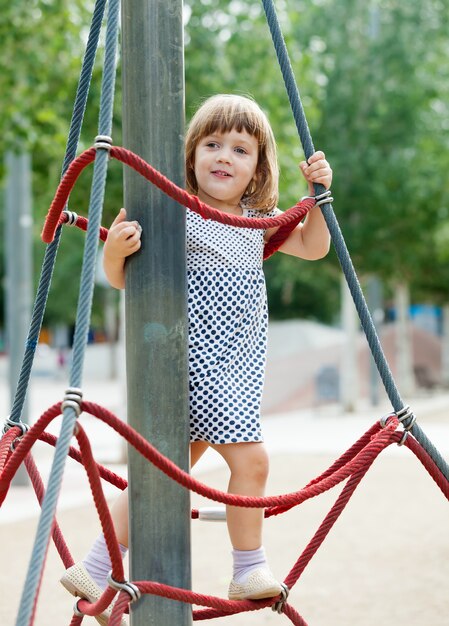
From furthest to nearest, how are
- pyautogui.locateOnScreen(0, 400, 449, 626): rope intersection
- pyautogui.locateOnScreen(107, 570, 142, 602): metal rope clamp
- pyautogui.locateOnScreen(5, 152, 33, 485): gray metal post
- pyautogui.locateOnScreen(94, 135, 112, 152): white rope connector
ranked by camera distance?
pyautogui.locateOnScreen(5, 152, 33, 485): gray metal post, pyautogui.locateOnScreen(107, 570, 142, 602): metal rope clamp, pyautogui.locateOnScreen(94, 135, 112, 152): white rope connector, pyautogui.locateOnScreen(0, 400, 449, 626): rope intersection

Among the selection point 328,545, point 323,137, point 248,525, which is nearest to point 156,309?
point 248,525

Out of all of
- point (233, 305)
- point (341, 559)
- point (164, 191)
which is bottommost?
point (341, 559)

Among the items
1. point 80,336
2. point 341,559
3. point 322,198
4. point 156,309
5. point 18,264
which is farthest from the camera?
point 18,264

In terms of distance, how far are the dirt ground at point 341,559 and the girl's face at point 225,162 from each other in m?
2.88

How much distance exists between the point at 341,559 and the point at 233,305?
414 cm

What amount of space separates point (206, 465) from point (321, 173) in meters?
8.37

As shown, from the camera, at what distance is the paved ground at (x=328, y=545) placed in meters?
5.25

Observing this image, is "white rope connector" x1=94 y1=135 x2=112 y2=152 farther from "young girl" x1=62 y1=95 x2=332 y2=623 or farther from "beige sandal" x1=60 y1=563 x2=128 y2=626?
"beige sandal" x1=60 y1=563 x2=128 y2=626

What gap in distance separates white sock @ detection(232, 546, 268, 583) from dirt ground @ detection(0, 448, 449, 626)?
250 centimetres

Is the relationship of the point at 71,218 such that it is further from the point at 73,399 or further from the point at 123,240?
the point at 73,399

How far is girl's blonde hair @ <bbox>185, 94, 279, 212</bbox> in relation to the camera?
8.97 feet

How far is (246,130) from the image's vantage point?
2.74 meters

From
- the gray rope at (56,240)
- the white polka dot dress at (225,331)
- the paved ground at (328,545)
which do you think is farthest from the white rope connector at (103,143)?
the paved ground at (328,545)

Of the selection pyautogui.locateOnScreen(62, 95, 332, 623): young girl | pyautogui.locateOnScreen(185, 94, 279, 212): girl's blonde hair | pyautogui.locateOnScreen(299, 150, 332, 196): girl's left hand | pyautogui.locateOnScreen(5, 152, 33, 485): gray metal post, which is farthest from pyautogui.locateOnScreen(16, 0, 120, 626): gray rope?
pyautogui.locateOnScreen(5, 152, 33, 485): gray metal post
